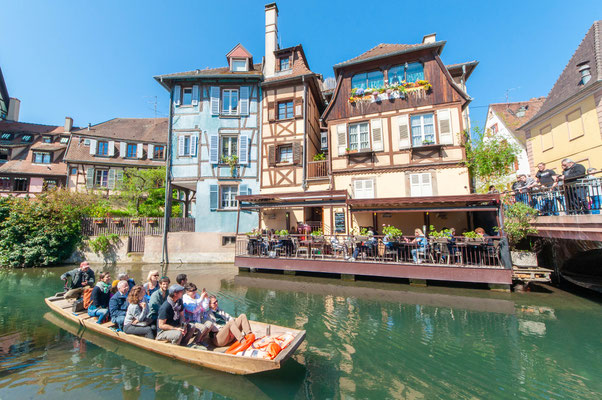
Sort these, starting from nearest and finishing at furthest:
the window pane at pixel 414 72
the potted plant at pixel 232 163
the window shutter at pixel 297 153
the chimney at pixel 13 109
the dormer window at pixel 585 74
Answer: the dormer window at pixel 585 74, the window pane at pixel 414 72, the window shutter at pixel 297 153, the potted plant at pixel 232 163, the chimney at pixel 13 109

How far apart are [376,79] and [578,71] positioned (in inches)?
415

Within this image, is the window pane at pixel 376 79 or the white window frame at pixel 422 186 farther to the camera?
the window pane at pixel 376 79

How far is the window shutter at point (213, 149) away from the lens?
1898 cm

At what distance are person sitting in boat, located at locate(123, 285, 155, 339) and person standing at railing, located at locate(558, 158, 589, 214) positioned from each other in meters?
12.6

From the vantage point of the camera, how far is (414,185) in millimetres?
14969

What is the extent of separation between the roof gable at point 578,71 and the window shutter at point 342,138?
1178cm

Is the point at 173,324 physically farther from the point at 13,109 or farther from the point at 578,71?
the point at 13,109

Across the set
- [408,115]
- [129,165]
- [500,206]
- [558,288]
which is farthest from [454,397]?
[129,165]

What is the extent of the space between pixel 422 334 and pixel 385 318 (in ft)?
4.16

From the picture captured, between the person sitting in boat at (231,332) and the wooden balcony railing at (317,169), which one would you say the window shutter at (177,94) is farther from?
the person sitting in boat at (231,332)

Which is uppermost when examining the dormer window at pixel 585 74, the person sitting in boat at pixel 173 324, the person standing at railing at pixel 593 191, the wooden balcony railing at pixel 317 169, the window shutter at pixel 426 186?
the dormer window at pixel 585 74

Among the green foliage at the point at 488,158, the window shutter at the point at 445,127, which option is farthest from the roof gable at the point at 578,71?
the window shutter at the point at 445,127

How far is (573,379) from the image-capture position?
15.7 feet

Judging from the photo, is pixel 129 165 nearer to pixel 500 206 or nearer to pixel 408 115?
pixel 408 115
